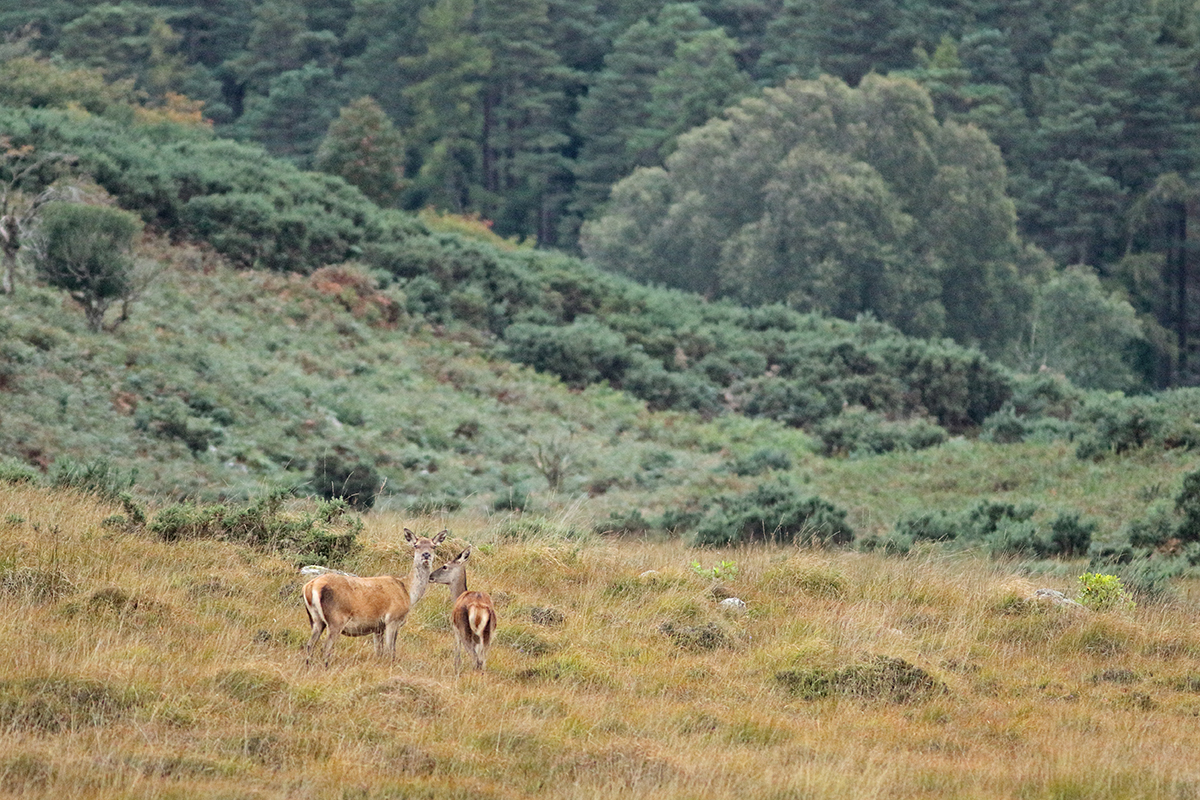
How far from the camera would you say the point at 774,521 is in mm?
18562

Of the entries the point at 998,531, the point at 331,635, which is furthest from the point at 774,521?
the point at 331,635

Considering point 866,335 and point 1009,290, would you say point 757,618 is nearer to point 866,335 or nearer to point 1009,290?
point 866,335

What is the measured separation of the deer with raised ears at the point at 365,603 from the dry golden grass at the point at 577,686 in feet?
0.64

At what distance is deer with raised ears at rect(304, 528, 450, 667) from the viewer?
8.08 meters

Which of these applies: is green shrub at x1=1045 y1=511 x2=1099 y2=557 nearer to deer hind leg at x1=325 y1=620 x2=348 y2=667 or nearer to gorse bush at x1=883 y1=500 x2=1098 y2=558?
gorse bush at x1=883 y1=500 x2=1098 y2=558

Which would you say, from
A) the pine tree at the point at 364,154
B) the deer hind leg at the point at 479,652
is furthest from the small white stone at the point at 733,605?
the pine tree at the point at 364,154

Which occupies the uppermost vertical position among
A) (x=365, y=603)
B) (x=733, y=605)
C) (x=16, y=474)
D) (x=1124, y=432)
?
(x=365, y=603)

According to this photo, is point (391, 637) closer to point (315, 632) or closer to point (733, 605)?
point (315, 632)

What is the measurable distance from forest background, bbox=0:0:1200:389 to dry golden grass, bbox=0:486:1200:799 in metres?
34.9

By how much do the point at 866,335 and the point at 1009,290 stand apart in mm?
13415

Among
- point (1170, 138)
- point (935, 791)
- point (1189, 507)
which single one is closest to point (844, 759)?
point (935, 791)

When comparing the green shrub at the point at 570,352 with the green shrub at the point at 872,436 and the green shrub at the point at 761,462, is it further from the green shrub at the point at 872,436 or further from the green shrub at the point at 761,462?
the green shrub at the point at 761,462

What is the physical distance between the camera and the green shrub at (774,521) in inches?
695

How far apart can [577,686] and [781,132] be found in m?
46.6
